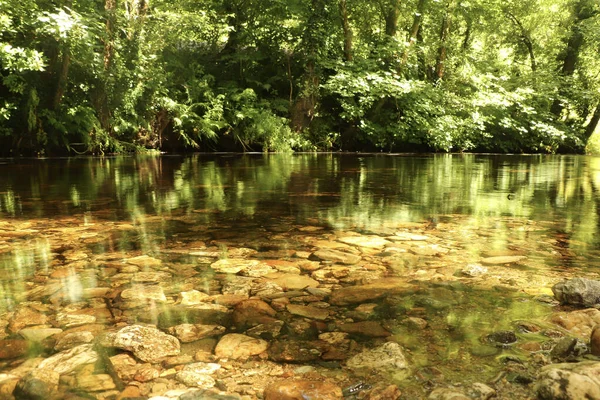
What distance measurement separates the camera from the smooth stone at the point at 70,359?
1.29 meters

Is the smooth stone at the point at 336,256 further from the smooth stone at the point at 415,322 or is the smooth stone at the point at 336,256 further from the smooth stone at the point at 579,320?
the smooth stone at the point at 579,320

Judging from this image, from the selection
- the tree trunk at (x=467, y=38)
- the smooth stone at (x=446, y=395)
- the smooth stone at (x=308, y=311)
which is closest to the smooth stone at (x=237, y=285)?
the smooth stone at (x=308, y=311)

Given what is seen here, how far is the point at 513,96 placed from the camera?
16953mm

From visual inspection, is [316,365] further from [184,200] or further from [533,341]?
[184,200]

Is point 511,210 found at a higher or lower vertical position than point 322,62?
lower

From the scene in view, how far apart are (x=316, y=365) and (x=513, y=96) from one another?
719 inches

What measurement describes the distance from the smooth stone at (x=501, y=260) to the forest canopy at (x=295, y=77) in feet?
29.2

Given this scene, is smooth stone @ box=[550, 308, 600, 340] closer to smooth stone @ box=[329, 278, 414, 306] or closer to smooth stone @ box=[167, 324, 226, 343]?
smooth stone @ box=[329, 278, 414, 306]

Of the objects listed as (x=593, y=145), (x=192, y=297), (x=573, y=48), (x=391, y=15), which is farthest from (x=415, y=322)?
(x=593, y=145)

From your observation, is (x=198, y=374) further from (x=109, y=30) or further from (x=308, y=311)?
(x=109, y=30)

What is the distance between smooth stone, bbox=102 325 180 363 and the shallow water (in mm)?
159

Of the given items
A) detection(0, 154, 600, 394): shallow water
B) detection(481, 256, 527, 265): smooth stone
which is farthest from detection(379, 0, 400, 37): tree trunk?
detection(481, 256, 527, 265): smooth stone

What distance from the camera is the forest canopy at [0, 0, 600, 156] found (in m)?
10.9

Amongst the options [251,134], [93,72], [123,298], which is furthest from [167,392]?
[251,134]
